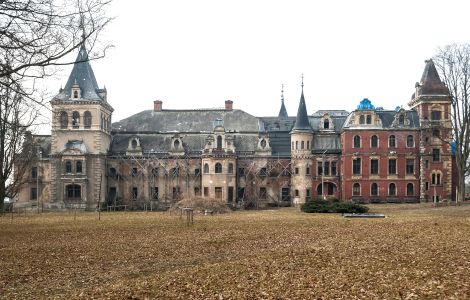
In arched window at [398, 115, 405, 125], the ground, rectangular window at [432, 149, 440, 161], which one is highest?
arched window at [398, 115, 405, 125]

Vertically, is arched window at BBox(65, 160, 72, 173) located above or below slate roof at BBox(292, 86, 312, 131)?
below

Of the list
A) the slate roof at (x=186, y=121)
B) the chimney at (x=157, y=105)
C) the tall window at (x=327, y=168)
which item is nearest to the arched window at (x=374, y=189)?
the tall window at (x=327, y=168)

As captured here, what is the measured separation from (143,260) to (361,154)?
4401 centimetres

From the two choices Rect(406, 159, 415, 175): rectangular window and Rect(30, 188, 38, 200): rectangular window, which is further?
Rect(30, 188, 38, 200): rectangular window

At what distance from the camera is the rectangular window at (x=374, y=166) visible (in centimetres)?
5862

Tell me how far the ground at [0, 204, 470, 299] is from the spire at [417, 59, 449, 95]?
112 feet

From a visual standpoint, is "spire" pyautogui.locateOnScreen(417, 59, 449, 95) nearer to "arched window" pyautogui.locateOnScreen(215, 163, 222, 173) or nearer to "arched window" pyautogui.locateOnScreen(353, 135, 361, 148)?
"arched window" pyautogui.locateOnScreen(353, 135, 361, 148)

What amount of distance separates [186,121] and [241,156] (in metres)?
8.07

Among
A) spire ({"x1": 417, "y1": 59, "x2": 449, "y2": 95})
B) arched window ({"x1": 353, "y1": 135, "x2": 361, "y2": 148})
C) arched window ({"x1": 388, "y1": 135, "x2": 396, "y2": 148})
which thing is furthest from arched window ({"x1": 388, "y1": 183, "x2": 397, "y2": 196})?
spire ({"x1": 417, "y1": 59, "x2": 449, "y2": 95})

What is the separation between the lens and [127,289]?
13078mm

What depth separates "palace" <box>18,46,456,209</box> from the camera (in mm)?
57781

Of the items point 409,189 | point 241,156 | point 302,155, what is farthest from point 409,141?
point 241,156

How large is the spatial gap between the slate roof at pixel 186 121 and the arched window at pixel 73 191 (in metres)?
8.93

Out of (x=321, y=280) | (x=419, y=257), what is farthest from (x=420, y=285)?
(x=419, y=257)
